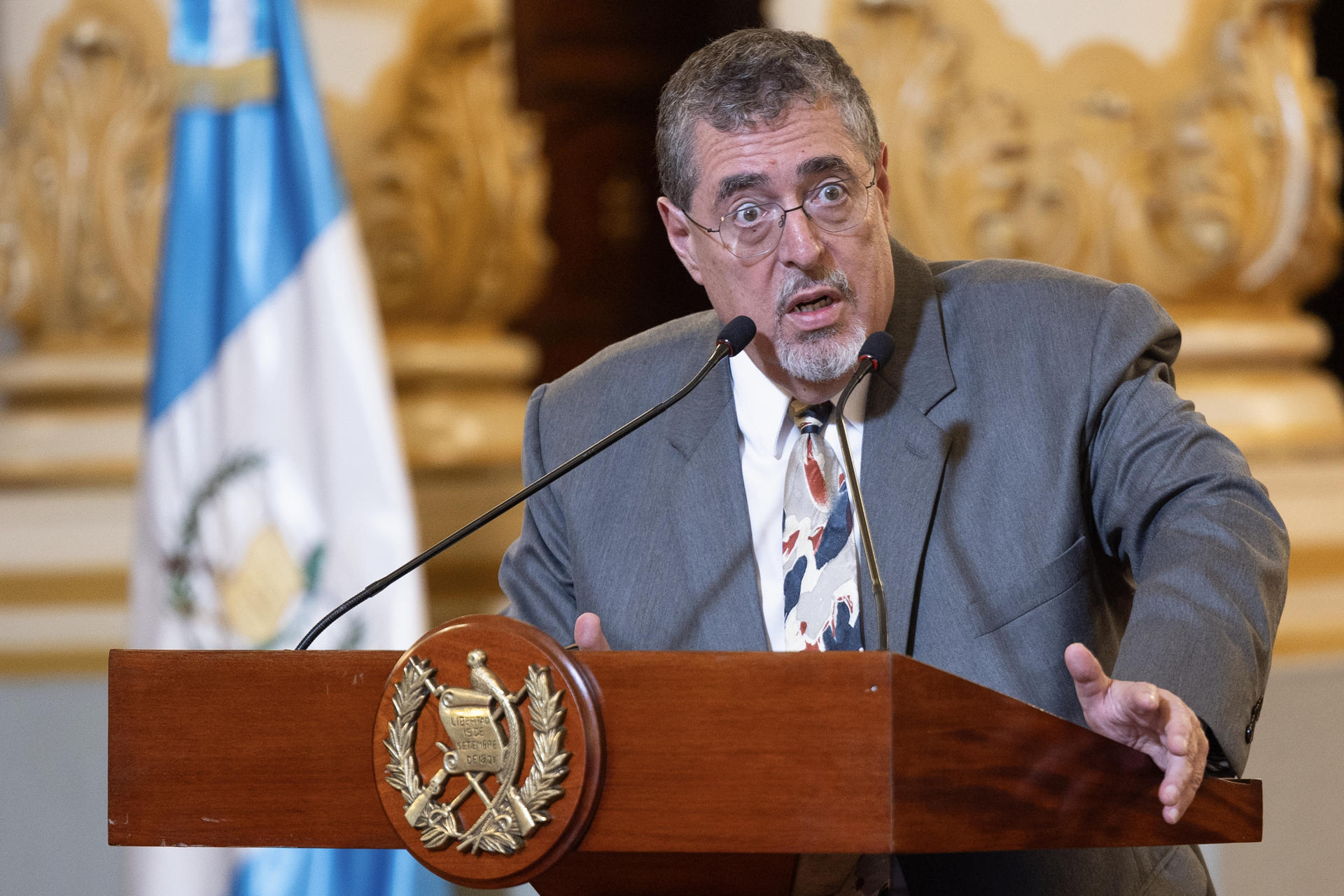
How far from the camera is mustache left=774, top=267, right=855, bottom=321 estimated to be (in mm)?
1923

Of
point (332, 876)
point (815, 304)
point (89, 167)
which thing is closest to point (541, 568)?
point (815, 304)

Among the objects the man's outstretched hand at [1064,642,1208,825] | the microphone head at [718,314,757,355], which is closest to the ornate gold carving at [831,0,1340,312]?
the microphone head at [718,314,757,355]

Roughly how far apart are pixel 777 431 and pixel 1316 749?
2106 mm

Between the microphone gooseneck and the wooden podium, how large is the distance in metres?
0.21

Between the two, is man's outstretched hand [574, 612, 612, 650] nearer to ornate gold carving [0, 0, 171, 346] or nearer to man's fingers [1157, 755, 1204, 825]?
man's fingers [1157, 755, 1204, 825]

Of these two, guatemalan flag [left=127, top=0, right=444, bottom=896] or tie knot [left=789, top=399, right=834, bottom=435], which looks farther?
guatemalan flag [left=127, top=0, right=444, bottom=896]

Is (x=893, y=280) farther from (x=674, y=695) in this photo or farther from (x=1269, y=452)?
(x=1269, y=452)

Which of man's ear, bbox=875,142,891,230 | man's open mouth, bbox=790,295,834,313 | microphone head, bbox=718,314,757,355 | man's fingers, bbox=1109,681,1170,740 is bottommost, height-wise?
man's fingers, bbox=1109,681,1170,740

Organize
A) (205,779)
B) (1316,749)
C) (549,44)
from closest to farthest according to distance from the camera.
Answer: (205,779) → (1316,749) → (549,44)

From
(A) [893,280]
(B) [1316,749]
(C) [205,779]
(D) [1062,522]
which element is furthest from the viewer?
(B) [1316,749]

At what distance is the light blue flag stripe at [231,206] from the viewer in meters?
3.21

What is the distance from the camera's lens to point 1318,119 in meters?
3.71

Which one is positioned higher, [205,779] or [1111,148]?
[1111,148]

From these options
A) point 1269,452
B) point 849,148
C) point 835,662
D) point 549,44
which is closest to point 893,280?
point 849,148
